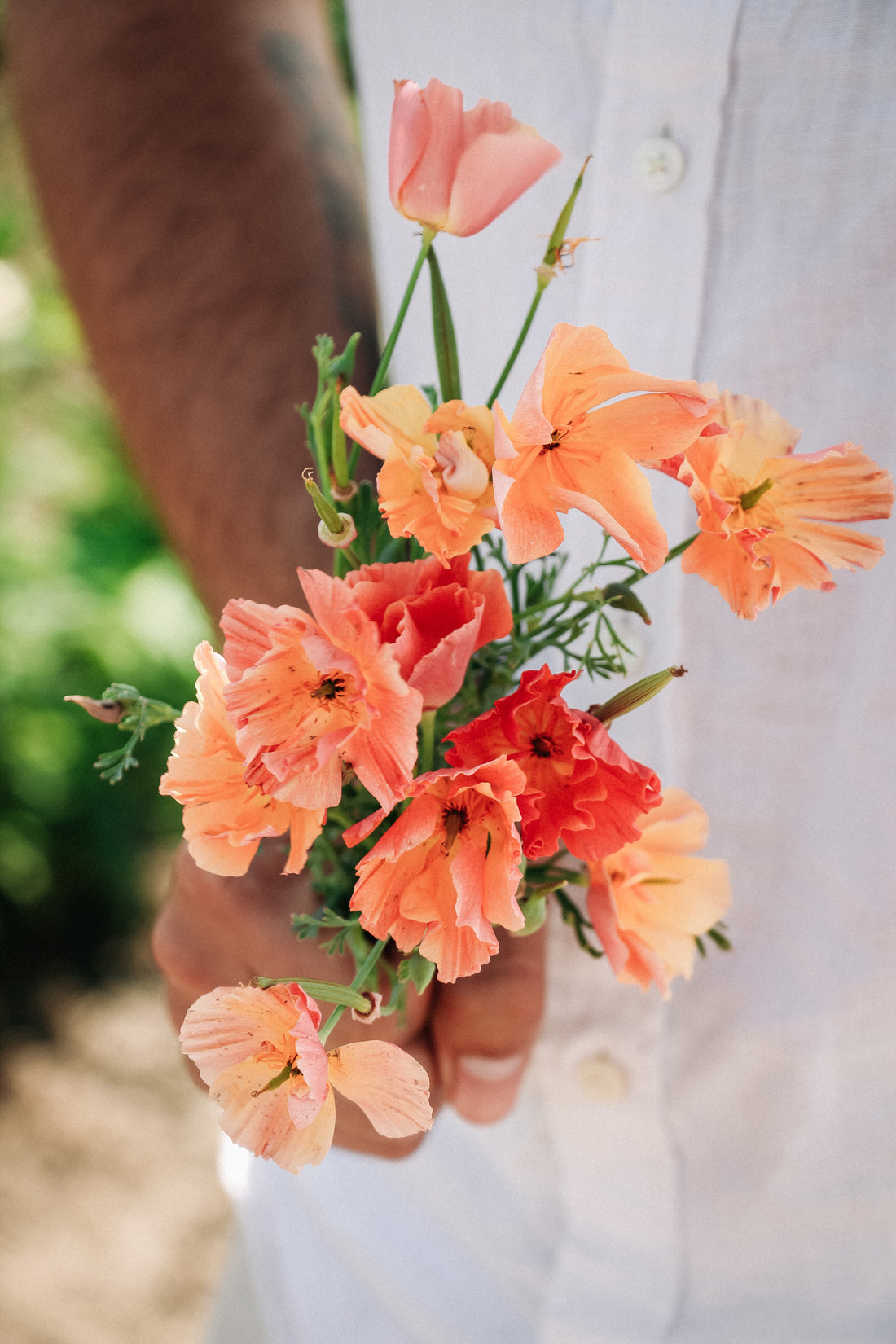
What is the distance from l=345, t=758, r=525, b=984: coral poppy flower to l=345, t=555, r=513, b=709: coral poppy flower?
21 mm

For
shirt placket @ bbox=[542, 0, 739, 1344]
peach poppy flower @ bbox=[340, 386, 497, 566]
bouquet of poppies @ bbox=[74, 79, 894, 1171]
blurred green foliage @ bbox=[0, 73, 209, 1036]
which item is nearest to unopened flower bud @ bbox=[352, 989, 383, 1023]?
bouquet of poppies @ bbox=[74, 79, 894, 1171]

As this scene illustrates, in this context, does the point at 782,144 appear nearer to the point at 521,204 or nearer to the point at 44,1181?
the point at 521,204

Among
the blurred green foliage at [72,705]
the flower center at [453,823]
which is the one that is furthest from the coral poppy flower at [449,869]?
the blurred green foliage at [72,705]

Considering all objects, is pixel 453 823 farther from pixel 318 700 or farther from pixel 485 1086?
pixel 485 1086

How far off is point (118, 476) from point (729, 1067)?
1.67m

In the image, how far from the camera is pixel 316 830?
0.25 meters

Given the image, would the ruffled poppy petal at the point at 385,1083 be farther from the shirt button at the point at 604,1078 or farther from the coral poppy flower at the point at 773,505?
the shirt button at the point at 604,1078

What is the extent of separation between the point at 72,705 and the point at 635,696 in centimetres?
149

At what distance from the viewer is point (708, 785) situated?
0.49 m

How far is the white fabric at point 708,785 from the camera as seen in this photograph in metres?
0.40

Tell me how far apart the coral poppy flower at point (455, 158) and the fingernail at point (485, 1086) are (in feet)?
1.07

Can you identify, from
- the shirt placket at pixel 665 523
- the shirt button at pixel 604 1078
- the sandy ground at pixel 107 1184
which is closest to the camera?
the shirt placket at pixel 665 523

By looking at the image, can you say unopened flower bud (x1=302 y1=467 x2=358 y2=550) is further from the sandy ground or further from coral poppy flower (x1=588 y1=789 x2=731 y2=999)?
the sandy ground

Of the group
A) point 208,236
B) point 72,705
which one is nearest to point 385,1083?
point 208,236
